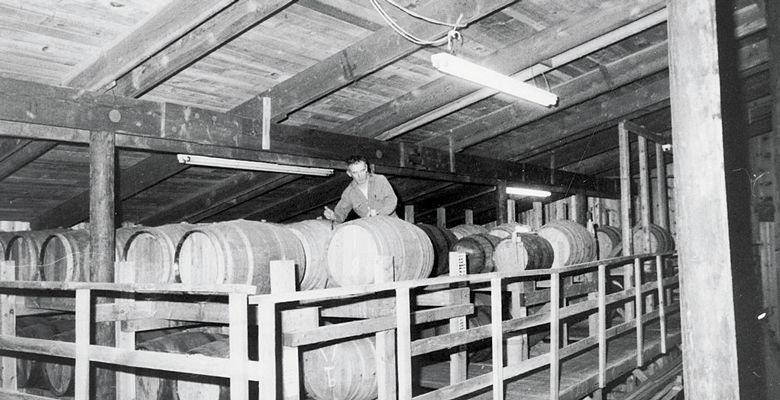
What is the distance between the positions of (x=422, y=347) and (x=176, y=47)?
143 inches

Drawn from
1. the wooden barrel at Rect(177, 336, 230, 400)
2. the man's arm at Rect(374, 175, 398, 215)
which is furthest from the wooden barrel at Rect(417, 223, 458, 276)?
the wooden barrel at Rect(177, 336, 230, 400)

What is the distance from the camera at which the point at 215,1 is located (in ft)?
16.0

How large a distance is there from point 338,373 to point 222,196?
17.8 ft

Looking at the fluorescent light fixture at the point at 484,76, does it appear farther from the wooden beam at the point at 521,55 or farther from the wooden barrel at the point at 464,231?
the wooden barrel at the point at 464,231

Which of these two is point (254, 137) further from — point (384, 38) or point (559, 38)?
point (559, 38)

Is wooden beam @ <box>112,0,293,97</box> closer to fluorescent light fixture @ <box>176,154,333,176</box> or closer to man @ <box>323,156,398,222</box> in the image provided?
fluorescent light fixture @ <box>176,154,333,176</box>

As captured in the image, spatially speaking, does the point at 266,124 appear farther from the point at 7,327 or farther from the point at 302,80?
the point at 7,327

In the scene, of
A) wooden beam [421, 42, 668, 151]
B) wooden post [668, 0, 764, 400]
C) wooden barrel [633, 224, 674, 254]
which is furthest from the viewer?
wooden barrel [633, 224, 674, 254]

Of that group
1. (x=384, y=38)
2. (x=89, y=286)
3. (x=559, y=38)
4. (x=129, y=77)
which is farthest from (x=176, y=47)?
(x=559, y=38)

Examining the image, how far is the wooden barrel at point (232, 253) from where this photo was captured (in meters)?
5.02

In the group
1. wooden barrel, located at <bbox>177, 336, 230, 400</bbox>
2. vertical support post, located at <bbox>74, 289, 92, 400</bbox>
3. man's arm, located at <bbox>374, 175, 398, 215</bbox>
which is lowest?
wooden barrel, located at <bbox>177, 336, 230, 400</bbox>

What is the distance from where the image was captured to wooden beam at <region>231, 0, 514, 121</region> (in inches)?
228

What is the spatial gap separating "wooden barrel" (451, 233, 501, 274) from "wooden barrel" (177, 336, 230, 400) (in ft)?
12.4

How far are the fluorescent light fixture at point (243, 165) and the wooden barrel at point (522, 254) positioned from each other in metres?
2.66
